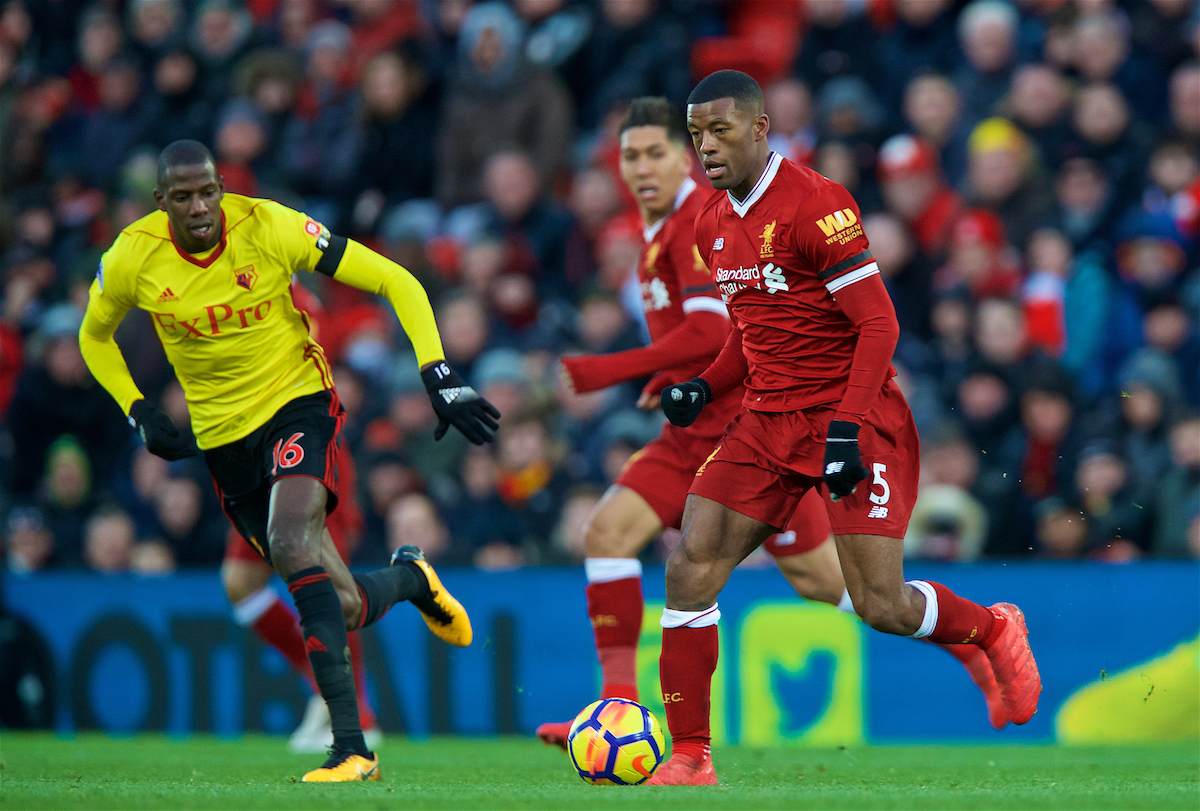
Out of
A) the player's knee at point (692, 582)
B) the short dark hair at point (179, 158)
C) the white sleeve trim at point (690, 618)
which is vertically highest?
the short dark hair at point (179, 158)

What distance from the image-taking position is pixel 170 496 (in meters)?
10.2

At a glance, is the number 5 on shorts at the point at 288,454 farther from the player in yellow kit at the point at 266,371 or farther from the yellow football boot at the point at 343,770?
the yellow football boot at the point at 343,770

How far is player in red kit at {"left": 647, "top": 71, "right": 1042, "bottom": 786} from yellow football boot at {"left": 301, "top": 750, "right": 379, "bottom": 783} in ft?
3.77

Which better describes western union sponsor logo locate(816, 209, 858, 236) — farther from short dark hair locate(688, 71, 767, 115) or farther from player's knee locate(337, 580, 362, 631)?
player's knee locate(337, 580, 362, 631)

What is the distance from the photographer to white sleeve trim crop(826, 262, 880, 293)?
16.7 ft

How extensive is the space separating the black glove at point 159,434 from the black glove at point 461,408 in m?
1.19

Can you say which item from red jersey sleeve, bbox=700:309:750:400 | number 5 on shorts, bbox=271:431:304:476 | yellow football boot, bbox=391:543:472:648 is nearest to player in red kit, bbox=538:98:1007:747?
red jersey sleeve, bbox=700:309:750:400

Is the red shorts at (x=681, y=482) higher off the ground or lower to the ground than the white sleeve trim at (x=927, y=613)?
higher

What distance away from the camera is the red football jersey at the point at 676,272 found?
6.37 metres

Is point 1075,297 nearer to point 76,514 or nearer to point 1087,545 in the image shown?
point 1087,545

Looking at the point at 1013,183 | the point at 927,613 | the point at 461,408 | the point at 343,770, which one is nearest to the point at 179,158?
the point at 461,408

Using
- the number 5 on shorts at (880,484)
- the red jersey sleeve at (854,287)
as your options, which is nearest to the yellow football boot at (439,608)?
the number 5 on shorts at (880,484)

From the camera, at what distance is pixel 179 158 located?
5898 millimetres

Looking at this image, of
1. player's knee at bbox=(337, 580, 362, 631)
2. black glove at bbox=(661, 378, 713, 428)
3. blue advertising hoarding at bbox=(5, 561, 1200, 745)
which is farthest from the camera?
blue advertising hoarding at bbox=(5, 561, 1200, 745)
